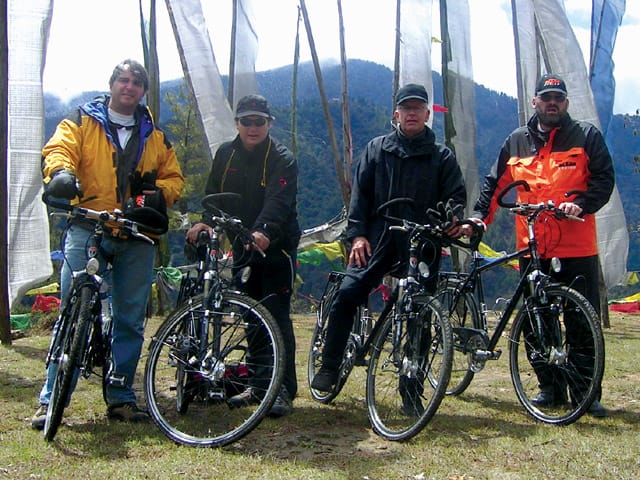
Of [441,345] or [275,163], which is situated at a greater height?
[275,163]

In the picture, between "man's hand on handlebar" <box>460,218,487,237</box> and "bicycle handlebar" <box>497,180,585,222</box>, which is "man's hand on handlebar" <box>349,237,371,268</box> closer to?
"man's hand on handlebar" <box>460,218,487,237</box>

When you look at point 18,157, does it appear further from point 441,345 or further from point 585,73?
point 585,73

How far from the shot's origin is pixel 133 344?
161 inches

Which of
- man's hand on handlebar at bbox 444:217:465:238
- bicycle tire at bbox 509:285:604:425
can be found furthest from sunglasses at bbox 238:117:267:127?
bicycle tire at bbox 509:285:604:425

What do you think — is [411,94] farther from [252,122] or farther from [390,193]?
[252,122]

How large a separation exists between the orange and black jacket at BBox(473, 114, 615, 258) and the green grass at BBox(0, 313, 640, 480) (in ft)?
3.46

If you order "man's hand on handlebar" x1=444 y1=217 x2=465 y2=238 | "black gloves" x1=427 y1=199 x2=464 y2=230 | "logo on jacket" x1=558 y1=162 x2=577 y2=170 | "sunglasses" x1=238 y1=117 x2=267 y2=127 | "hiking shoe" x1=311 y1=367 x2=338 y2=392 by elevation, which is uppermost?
"sunglasses" x1=238 y1=117 x2=267 y2=127

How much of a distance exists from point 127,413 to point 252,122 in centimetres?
189

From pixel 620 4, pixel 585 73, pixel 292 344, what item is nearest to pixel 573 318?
pixel 292 344

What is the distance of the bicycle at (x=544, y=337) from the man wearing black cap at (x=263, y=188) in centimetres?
113

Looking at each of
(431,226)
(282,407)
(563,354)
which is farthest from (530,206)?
(282,407)

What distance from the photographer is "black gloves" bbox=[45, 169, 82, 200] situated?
3.46m

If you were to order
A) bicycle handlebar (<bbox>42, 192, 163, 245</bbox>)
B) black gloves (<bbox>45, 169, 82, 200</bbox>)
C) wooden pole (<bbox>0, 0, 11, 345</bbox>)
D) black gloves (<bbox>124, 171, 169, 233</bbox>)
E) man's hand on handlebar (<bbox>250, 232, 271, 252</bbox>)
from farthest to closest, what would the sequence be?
wooden pole (<bbox>0, 0, 11, 345</bbox>) < man's hand on handlebar (<bbox>250, 232, 271, 252</bbox>) < black gloves (<bbox>124, 171, 169, 233</bbox>) < bicycle handlebar (<bbox>42, 192, 163, 245</bbox>) < black gloves (<bbox>45, 169, 82, 200</bbox>)

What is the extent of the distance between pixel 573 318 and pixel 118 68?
9.62 ft
